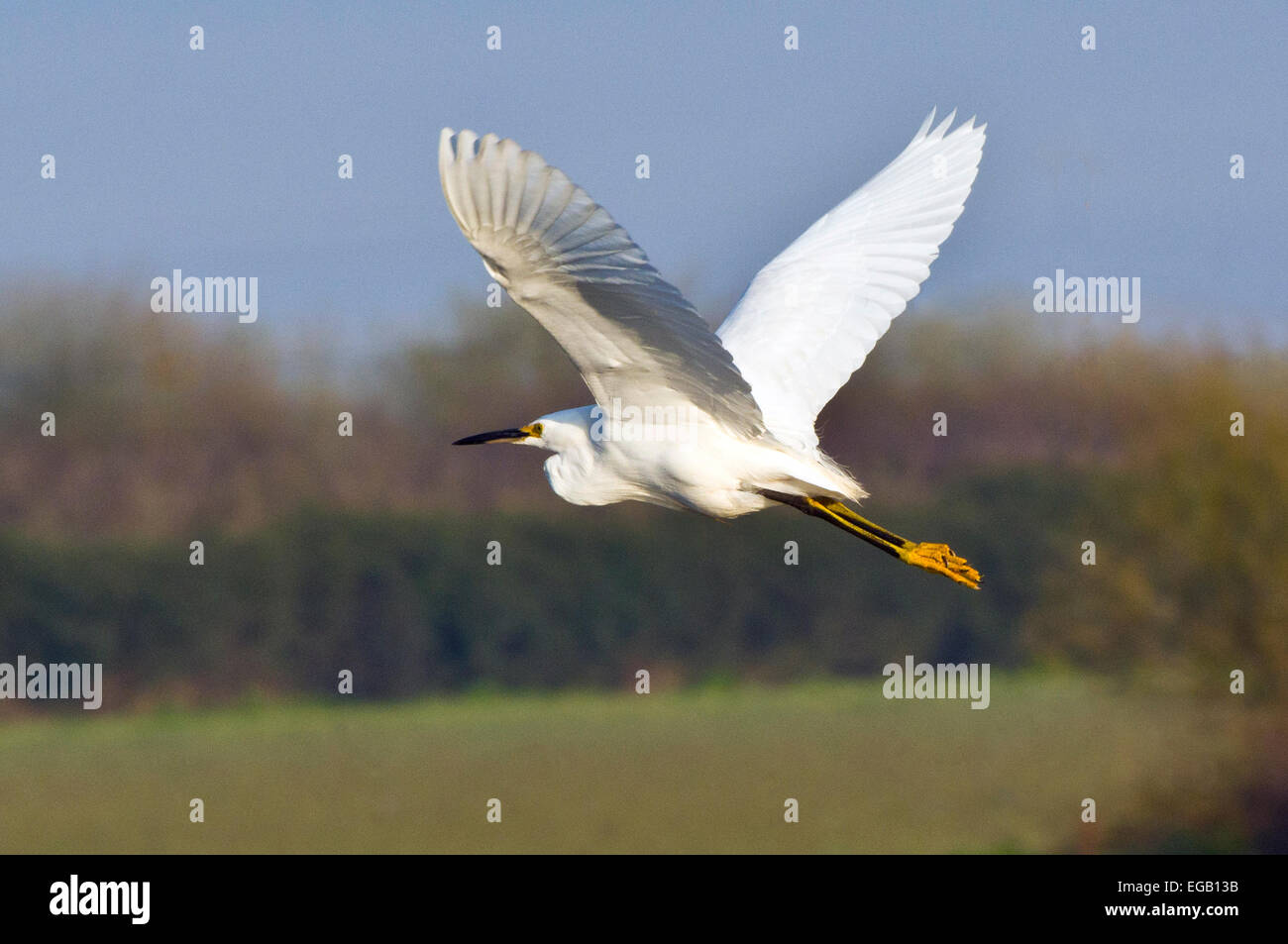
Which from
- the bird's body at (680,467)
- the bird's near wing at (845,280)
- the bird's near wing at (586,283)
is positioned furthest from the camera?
the bird's near wing at (845,280)

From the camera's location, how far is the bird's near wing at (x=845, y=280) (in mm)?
5285

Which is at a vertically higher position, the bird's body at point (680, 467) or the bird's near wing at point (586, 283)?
the bird's near wing at point (586, 283)

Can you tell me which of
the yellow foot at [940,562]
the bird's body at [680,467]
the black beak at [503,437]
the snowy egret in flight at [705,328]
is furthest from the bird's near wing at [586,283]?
the yellow foot at [940,562]

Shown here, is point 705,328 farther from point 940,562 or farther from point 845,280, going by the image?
point 940,562

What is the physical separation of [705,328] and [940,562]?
6.22ft

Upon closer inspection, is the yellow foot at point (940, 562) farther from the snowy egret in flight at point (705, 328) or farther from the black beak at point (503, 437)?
the black beak at point (503, 437)

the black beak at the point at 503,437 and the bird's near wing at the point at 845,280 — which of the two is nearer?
the black beak at the point at 503,437

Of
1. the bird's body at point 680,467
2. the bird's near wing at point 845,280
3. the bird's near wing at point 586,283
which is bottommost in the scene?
the bird's body at point 680,467

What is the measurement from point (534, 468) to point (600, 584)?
3264 millimetres

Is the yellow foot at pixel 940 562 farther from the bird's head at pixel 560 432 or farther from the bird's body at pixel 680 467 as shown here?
the bird's head at pixel 560 432

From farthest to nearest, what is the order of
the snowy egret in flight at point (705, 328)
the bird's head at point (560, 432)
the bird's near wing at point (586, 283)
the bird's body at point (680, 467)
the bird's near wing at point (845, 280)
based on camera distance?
the bird's near wing at point (845, 280), the bird's head at point (560, 432), the bird's body at point (680, 467), the snowy egret in flight at point (705, 328), the bird's near wing at point (586, 283)

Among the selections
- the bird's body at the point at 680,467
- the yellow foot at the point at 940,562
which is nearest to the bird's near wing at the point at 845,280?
the bird's body at the point at 680,467

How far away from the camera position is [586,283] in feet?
12.7

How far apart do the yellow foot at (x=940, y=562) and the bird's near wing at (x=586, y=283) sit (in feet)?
3.41
